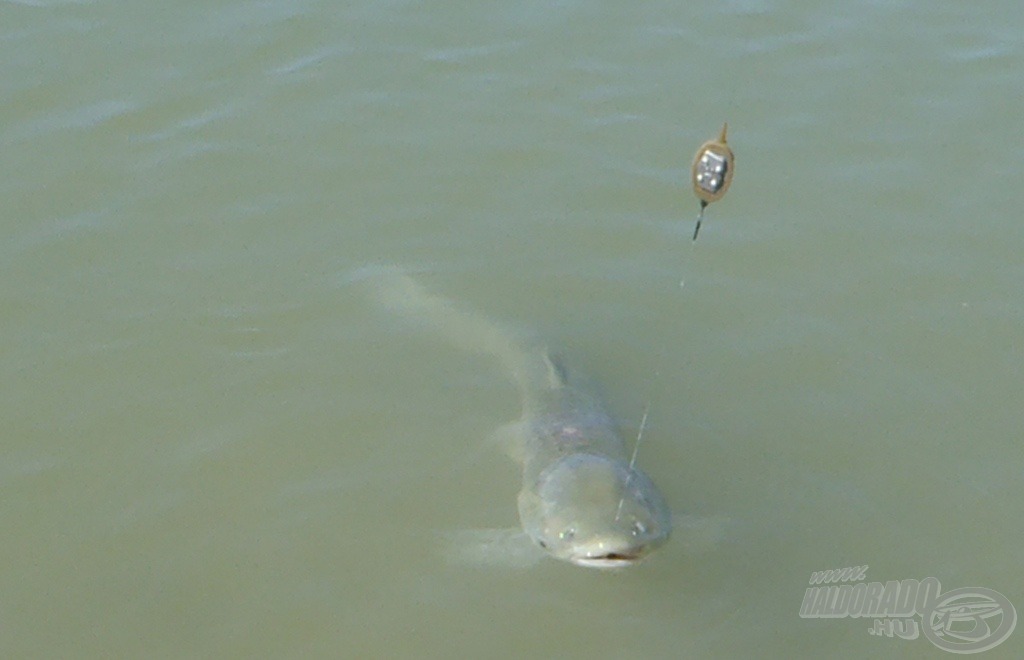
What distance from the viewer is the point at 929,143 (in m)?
8.12

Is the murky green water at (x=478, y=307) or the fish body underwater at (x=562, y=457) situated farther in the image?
the murky green water at (x=478, y=307)

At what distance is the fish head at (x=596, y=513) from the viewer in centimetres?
515

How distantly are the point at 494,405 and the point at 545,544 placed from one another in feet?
4.13

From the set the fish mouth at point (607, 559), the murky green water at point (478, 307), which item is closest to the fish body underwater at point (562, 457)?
the fish mouth at point (607, 559)

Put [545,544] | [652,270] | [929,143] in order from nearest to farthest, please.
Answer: [545,544] → [652,270] → [929,143]

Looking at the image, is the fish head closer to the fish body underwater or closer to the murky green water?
the fish body underwater

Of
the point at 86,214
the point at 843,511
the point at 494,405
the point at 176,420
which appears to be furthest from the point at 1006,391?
the point at 86,214

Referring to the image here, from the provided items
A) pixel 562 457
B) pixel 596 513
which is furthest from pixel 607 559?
pixel 562 457

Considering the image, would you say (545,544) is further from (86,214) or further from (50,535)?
(86,214)

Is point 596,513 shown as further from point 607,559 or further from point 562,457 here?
point 562,457

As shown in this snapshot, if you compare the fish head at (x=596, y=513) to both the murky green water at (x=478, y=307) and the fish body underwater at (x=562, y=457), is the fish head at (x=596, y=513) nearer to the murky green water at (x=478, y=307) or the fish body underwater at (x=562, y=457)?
the fish body underwater at (x=562, y=457)

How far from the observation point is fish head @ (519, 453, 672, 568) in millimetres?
5148

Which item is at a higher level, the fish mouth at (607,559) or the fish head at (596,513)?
the fish head at (596,513)

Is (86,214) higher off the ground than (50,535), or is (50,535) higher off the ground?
(86,214)
